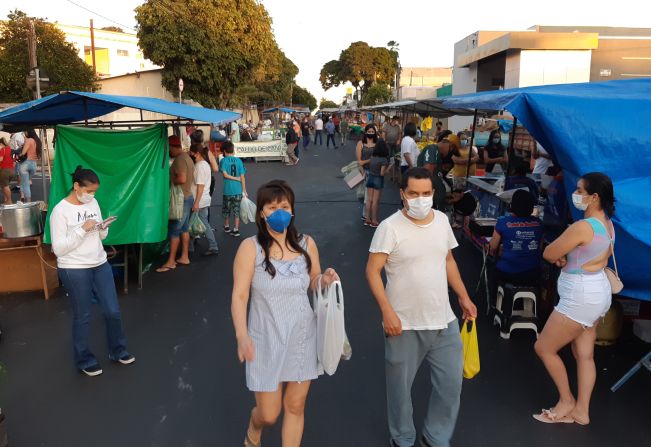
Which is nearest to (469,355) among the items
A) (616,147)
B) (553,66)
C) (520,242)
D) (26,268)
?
(520,242)

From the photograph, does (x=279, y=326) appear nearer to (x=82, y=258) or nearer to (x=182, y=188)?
(x=82, y=258)

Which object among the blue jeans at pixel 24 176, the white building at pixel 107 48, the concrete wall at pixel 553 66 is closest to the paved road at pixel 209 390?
the blue jeans at pixel 24 176

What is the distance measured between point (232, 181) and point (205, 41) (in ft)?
71.1

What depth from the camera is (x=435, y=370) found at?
3.25 m

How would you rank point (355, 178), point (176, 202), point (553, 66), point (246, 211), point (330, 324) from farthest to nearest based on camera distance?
1. point (553, 66)
2. point (355, 178)
3. point (246, 211)
4. point (176, 202)
5. point (330, 324)

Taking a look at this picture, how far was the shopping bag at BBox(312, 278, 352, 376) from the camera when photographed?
2865mm

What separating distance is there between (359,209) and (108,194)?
6380 millimetres

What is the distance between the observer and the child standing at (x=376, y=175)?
9477mm

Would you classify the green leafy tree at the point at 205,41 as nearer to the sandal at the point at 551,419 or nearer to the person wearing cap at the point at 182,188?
the person wearing cap at the point at 182,188

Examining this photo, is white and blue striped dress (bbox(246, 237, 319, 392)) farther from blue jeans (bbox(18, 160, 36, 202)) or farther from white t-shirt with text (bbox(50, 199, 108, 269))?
blue jeans (bbox(18, 160, 36, 202))

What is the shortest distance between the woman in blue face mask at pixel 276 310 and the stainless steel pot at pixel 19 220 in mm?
4352

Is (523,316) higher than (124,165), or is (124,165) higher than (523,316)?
(124,165)

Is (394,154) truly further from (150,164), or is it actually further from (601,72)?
(601,72)

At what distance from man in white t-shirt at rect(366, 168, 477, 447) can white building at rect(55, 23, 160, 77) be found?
5529 cm
